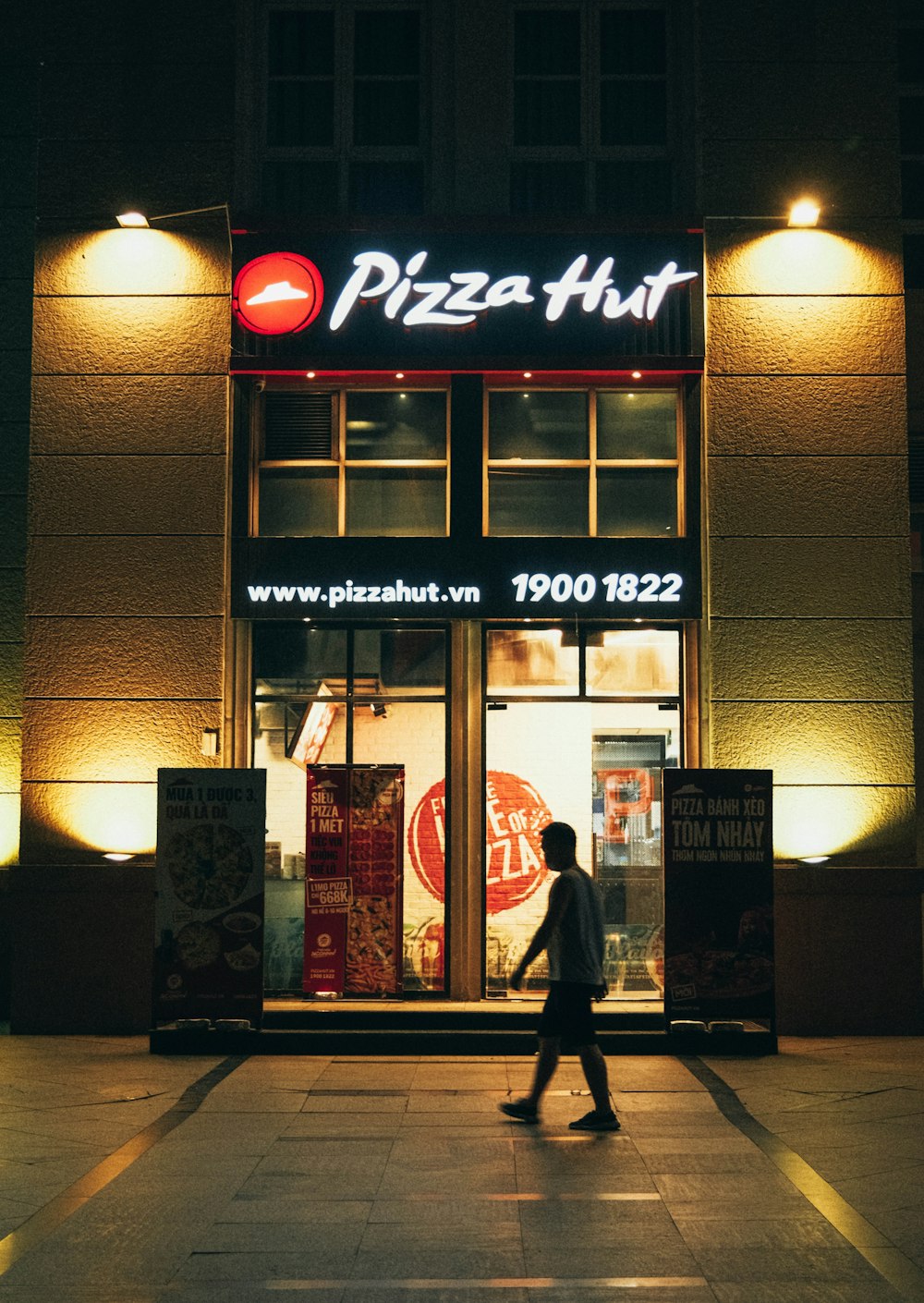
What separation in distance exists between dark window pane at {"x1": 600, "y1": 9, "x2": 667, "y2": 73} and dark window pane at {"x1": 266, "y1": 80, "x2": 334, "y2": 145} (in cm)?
281

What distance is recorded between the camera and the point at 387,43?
47.0ft

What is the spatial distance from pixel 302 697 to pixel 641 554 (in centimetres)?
348

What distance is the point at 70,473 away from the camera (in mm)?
13297

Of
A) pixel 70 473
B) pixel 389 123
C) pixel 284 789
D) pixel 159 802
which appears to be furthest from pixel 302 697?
pixel 389 123

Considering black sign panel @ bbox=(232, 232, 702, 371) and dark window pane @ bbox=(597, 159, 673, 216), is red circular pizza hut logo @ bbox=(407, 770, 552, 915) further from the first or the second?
dark window pane @ bbox=(597, 159, 673, 216)

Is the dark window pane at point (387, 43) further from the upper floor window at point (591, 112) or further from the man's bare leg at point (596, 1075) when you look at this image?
the man's bare leg at point (596, 1075)

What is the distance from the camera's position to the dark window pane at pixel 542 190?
46.0 ft

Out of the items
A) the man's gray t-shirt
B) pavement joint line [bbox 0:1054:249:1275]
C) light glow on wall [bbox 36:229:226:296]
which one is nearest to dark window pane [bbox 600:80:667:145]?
light glow on wall [bbox 36:229:226:296]

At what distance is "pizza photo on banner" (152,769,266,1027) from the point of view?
11.6 m

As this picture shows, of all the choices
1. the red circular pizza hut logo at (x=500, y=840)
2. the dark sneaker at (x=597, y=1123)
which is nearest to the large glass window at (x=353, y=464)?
the red circular pizza hut logo at (x=500, y=840)

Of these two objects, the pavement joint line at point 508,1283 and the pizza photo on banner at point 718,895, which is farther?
the pizza photo on banner at point 718,895

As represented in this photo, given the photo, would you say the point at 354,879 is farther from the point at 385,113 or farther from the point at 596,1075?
the point at 385,113

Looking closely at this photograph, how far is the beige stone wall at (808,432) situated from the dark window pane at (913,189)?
26.2 inches

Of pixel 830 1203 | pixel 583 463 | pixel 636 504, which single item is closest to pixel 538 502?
pixel 583 463
